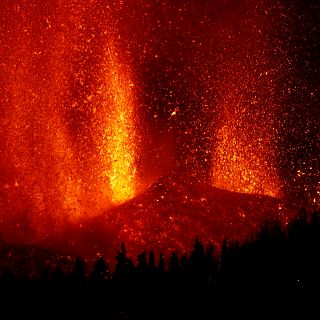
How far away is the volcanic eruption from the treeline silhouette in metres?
2.25

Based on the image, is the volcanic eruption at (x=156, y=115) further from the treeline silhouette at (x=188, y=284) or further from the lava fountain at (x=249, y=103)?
the treeline silhouette at (x=188, y=284)

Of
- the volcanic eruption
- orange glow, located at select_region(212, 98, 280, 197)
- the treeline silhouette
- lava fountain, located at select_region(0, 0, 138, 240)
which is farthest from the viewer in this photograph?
orange glow, located at select_region(212, 98, 280, 197)

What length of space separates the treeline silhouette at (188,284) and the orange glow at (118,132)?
4.80 metres

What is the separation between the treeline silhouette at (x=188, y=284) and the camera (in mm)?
3857

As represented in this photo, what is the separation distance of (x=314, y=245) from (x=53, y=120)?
220 inches

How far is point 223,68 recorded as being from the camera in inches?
458

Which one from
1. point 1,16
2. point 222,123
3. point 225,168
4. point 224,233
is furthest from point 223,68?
point 224,233

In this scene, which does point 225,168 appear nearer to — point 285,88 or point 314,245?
point 285,88

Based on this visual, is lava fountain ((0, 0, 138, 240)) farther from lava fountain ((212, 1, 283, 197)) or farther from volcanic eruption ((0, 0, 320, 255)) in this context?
lava fountain ((212, 1, 283, 197))

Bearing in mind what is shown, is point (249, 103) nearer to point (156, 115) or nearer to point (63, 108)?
point (156, 115)

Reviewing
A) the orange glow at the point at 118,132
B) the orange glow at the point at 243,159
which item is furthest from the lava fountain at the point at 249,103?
A: the orange glow at the point at 118,132

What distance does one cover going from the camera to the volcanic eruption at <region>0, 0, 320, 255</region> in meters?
8.19

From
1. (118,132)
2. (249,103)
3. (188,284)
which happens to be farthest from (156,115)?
(188,284)

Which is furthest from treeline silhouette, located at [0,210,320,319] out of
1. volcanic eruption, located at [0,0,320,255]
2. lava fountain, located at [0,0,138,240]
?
lava fountain, located at [0,0,138,240]
